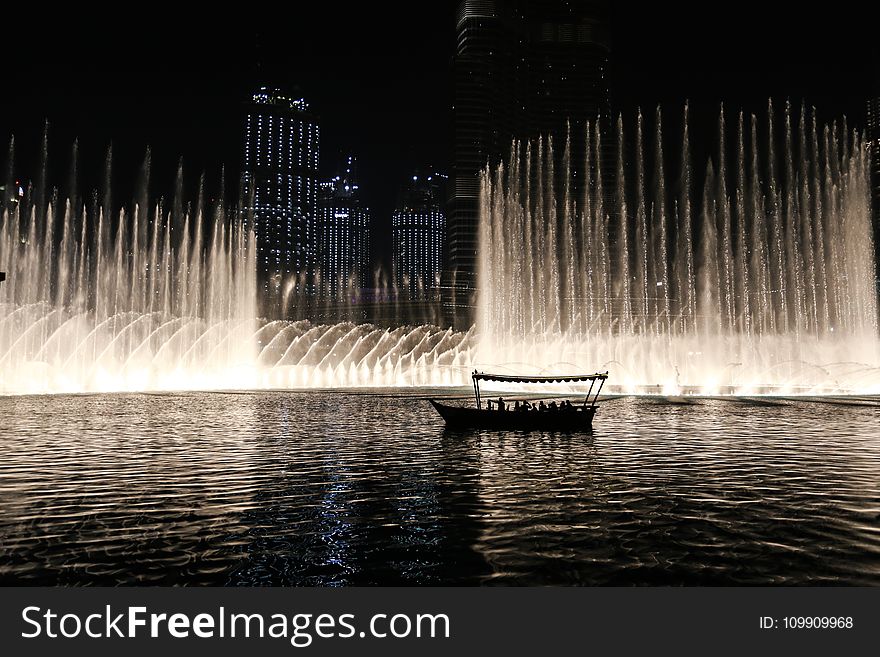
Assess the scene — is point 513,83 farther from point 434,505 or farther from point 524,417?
point 434,505

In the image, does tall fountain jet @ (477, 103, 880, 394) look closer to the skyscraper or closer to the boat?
the boat

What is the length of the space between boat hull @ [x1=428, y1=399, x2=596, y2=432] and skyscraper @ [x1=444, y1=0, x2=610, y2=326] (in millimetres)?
141716

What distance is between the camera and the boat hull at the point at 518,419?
97.5ft

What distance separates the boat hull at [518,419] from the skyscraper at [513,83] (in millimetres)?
141716

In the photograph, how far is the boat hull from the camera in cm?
2970

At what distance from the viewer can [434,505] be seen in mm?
15117

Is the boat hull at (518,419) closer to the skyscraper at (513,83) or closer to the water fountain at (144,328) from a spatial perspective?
the water fountain at (144,328)

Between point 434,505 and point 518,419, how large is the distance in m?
15.9

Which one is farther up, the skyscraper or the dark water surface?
the skyscraper

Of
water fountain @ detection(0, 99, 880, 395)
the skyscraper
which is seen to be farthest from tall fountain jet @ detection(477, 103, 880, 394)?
the skyscraper

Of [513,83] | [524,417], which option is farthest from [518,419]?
[513,83]

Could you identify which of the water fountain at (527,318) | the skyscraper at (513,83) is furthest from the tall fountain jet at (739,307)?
the skyscraper at (513,83)

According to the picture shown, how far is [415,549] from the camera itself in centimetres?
1171

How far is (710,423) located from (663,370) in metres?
32.8
